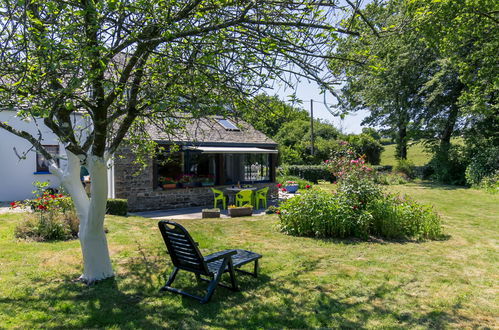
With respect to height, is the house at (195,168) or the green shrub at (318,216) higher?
the house at (195,168)

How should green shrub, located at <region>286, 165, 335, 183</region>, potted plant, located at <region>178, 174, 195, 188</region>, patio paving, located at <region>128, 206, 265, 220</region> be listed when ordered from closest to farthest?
patio paving, located at <region>128, 206, 265, 220</region>
potted plant, located at <region>178, 174, 195, 188</region>
green shrub, located at <region>286, 165, 335, 183</region>

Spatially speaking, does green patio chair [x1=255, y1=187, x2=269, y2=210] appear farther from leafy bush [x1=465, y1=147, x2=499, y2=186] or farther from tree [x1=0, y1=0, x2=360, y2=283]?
leafy bush [x1=465, y1=147, x2=499, y2=186]

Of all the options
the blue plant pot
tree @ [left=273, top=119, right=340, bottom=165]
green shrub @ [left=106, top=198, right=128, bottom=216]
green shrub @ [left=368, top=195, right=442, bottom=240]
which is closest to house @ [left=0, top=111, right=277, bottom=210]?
the blue plant pot

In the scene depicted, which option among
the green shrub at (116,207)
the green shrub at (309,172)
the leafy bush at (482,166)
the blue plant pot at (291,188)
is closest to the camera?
the green shrub at (116,207)

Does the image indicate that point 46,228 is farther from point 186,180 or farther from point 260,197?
point 260,197

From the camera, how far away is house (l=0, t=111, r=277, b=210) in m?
14.0

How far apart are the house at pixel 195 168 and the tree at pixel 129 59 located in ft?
22.0

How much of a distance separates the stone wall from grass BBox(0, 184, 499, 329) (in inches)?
220

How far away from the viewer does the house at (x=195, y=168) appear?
13.9 m

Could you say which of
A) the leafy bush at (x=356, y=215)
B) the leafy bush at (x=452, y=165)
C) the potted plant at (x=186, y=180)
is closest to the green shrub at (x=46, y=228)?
the leafy bush at (x=356, y=215)

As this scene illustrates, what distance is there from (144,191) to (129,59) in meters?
9.81

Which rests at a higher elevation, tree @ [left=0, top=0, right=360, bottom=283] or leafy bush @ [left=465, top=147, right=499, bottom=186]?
tree @ [left=0, top=0, right=360, bottom=283]

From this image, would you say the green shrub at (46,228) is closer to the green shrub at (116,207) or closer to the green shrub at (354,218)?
the green shrub at (116,207)

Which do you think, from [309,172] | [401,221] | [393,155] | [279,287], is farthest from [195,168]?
[393,155]
